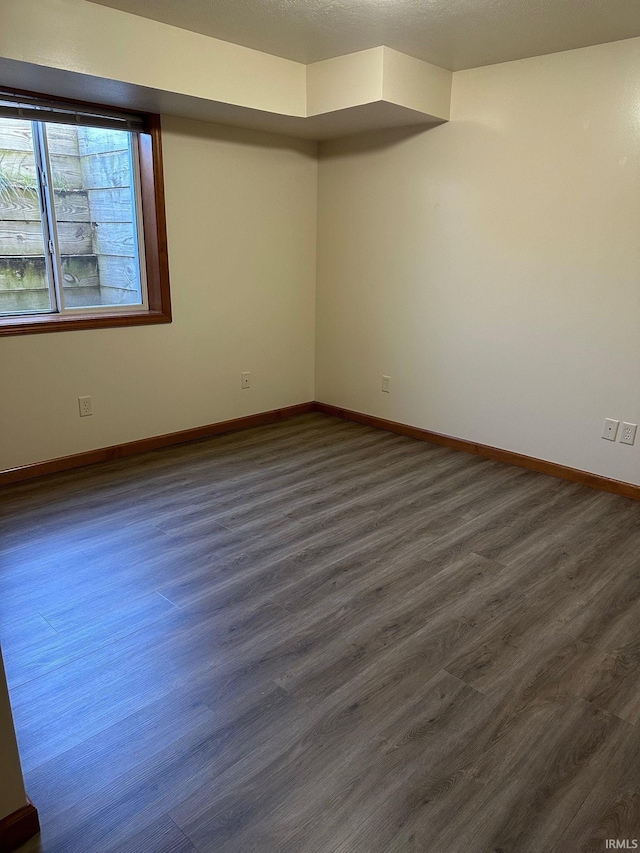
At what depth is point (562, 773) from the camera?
1.61m

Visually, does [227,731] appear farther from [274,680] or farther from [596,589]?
[596,589]

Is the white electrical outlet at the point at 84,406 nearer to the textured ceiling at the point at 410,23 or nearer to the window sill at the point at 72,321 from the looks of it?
the window sill at the point at 72,321

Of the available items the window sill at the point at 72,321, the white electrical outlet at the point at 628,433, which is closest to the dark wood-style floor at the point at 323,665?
the white electrical outlet at the point at 628,433

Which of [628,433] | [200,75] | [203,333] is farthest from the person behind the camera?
[203,333]

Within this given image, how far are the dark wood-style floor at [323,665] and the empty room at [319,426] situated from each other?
0.01m

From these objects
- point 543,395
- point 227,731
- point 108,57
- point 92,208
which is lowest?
point 227,731

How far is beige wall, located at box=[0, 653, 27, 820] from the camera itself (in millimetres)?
1309

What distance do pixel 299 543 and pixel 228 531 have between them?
38cm

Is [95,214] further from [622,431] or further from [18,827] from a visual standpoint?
[622,431]

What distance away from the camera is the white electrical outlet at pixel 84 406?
12.0 ft

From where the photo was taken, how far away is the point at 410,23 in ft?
9.42

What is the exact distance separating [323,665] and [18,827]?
96cm

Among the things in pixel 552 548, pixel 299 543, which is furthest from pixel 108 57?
pixel 552 548

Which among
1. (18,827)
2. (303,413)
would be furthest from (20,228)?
(18,827)
